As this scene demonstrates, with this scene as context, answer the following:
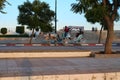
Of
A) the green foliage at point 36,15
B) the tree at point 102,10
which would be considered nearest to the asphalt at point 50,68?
the tree at point 102,10

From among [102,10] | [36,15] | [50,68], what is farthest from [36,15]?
[50,68]

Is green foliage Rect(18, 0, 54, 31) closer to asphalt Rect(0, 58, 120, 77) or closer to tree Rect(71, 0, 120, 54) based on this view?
tree Rect(71, 0, 120, 54)

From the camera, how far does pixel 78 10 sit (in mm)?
19641

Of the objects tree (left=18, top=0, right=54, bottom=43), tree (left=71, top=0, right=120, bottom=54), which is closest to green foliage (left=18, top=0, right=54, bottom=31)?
tree (left=18, top=0, right=54, bottom=43)

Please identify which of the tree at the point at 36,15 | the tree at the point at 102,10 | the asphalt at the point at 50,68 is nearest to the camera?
the asphalt at the point at 50,68

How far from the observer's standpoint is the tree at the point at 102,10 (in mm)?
18656

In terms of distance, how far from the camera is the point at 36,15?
34969mm

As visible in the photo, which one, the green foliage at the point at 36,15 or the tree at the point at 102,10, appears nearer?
the tree at the point at 102,10

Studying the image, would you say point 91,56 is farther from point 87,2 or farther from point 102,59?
point 87,2

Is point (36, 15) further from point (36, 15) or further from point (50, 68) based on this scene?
point (50, 68)

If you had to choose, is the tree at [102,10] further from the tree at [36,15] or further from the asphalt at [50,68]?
the tree at [36,15]

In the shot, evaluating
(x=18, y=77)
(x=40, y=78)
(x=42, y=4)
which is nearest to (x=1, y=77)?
(x=18, y=77)

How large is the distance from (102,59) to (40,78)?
7810 millimetres

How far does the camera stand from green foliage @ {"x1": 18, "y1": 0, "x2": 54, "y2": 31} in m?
34.8
